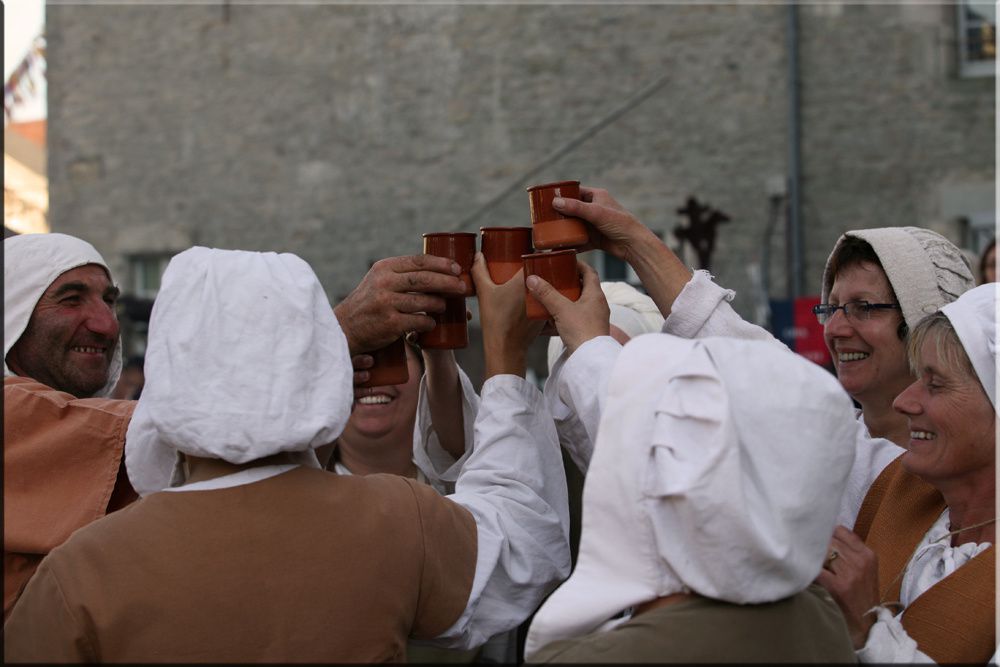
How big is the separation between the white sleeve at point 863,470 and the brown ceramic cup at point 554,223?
86cm

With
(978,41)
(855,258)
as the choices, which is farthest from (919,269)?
(978,41)

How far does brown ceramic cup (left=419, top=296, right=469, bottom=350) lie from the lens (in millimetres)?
2393

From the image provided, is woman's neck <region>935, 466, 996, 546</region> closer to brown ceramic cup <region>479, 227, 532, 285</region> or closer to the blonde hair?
the blonde hair

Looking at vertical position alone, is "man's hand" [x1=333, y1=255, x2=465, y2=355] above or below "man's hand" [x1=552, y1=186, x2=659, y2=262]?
below

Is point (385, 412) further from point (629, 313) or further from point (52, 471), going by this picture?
point (52, 471)

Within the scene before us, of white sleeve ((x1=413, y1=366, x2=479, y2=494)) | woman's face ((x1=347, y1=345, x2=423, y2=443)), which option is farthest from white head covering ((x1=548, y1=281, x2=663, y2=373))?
white sleeve ((x1=413, y1=366, x2=479, y2=494))

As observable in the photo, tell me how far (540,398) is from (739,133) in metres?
9.63

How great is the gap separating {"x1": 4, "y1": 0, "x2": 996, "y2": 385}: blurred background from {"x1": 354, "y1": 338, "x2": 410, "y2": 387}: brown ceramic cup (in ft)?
25.5

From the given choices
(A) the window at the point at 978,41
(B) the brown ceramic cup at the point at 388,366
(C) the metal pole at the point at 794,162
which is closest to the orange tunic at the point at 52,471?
(B) the brown ceramic cup at the point at 388,366

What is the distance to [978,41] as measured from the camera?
1110 cm

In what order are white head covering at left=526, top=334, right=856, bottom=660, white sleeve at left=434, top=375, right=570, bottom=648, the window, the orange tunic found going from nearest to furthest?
white head covering at left=526, top=334, right=856, bottom=660 < white sleeve at left=434, top=375, right=570, bottom=648 < the orange tunic < the window

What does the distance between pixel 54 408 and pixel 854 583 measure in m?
1.78

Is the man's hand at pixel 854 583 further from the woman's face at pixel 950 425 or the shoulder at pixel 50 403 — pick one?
the shoulder at pixel 50 403

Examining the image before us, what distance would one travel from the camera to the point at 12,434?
2539 millimetres
